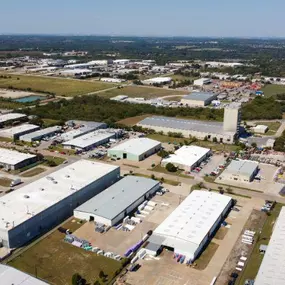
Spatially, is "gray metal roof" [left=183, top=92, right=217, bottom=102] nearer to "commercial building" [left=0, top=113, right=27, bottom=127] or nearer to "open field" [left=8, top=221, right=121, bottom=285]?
"commercial building" [left=0, top=113, right=27, bottom=127]

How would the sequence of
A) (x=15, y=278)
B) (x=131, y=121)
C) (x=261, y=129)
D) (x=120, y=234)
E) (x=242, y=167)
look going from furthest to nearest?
(x=131, y=121) → (x=261, y=129) → (x=242, y=167) → (x=120, y=234) → (x=15, y=278)

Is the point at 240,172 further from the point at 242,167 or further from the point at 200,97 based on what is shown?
the point at 200,97

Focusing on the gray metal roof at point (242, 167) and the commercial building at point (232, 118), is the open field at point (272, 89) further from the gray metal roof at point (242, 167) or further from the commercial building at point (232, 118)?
the gray metal roof at point (242, 167)

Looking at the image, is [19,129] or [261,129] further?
[261,129]

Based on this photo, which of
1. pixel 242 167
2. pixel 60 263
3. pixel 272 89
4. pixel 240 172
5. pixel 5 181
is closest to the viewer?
pixel 60 263

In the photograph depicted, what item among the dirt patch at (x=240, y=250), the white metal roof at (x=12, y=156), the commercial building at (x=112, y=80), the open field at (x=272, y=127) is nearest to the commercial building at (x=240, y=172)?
the dirt patch at (x=240, y=250)

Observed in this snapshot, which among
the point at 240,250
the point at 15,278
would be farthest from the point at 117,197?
the point at 15,278

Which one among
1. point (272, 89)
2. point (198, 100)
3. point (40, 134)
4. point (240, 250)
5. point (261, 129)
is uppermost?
point (198, 100)
